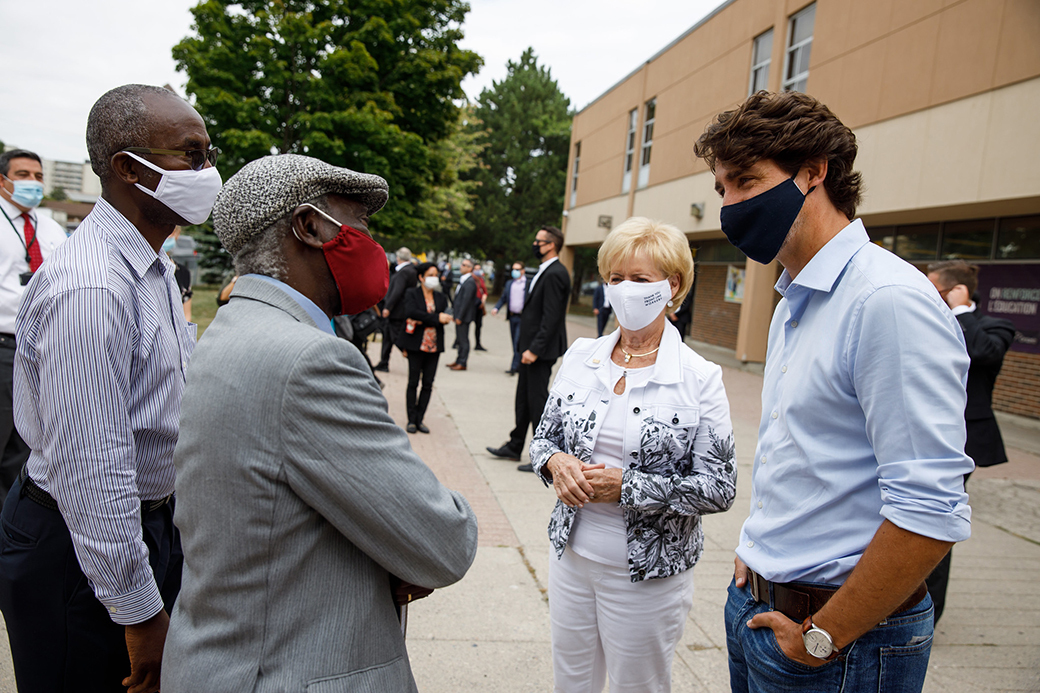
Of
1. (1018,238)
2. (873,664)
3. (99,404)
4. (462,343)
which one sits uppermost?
(1018,238)

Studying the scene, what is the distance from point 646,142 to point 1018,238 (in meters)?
13.5

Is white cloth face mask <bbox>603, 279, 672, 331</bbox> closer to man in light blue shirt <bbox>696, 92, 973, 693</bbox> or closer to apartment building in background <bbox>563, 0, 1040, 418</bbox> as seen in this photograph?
man in light blue shirt <bbox>696, 92, 973, 693</bbox>

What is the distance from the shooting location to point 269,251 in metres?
1.49

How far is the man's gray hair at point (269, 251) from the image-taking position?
1479mm

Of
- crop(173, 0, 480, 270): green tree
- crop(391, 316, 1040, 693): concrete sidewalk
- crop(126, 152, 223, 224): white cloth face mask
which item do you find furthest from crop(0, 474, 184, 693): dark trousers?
crop(173, 0, 480, 270): green tree

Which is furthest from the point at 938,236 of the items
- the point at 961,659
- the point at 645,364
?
the point at 645,364

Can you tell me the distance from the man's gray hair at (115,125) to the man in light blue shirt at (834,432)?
5.45ft

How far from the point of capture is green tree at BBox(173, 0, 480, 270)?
19.0 meters

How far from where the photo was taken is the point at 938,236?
41.1 feet

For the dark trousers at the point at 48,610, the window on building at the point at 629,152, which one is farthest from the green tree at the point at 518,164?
the dark trousers at the point at 48,610

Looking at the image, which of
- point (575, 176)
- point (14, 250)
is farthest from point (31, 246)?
point (575, 176)

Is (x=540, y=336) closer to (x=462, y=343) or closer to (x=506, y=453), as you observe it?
(x=506, y=453)

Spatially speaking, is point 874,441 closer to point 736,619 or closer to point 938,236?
point 736,619

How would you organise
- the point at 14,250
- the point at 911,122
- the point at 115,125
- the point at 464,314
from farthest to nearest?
the point at 464,314, the point at 911,122, the point at 14,250, the point at 115,125
